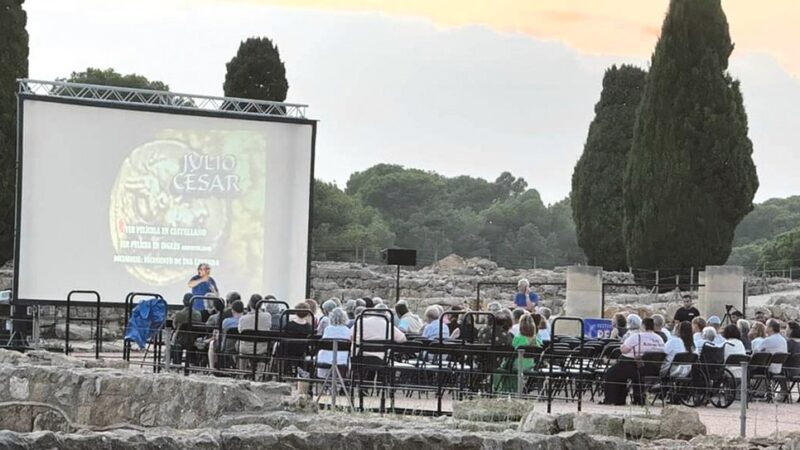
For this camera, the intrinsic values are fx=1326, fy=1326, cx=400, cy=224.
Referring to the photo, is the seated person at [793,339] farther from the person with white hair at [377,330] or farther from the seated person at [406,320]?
the person with white hair at [377,330]

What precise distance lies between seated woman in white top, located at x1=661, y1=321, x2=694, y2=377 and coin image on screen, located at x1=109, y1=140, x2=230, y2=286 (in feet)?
24.9

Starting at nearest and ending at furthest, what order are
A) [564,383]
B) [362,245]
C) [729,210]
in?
[564,383]
[729,210]
[362,245]

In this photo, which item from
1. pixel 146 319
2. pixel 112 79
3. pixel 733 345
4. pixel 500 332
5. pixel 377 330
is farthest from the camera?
pixel 112 79

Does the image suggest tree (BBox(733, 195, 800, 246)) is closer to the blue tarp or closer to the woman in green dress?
the blue tarp

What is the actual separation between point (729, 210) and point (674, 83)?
10.4ft

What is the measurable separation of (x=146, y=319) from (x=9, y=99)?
12.2m

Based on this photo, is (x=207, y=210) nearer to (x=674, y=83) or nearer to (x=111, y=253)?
(x=111, y=253)

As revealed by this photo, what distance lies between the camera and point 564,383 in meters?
14.1

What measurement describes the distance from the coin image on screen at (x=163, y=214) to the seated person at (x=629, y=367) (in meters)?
7.70

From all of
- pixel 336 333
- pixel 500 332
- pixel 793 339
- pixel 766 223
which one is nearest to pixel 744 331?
pixel 793 339

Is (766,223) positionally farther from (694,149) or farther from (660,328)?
(660,328)

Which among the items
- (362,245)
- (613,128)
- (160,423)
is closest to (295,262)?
(160,423)

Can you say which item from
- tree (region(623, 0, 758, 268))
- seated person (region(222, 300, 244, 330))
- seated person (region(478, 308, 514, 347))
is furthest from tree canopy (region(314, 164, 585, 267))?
seated person (region(478, 308, 514, 347))

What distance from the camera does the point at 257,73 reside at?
31438mm
